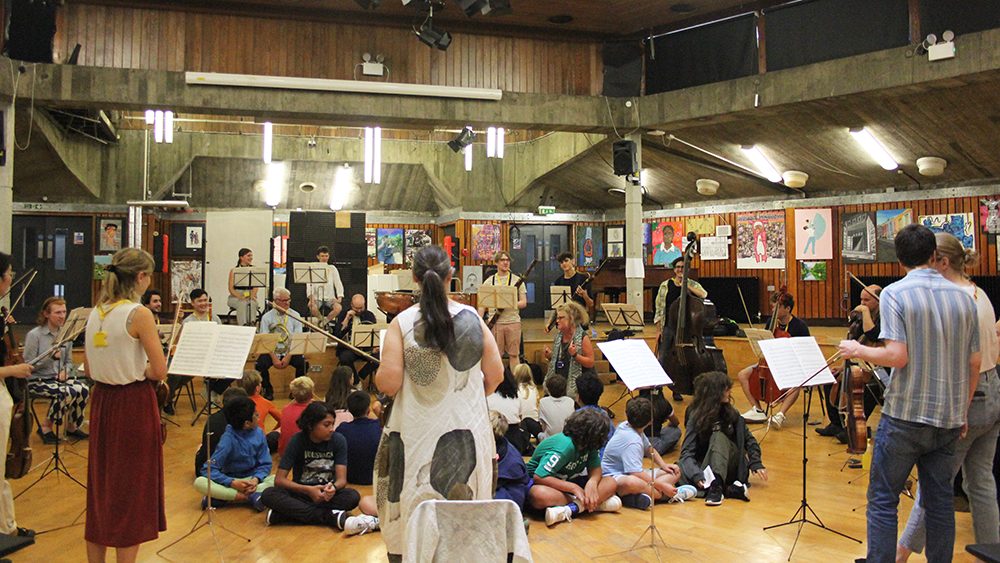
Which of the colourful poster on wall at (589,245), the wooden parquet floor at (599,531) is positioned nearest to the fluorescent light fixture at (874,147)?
the colourful poster on wall at (589,245)

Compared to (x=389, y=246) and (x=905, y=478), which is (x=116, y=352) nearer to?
(x=905, y=478)

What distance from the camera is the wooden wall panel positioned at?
9266 mm

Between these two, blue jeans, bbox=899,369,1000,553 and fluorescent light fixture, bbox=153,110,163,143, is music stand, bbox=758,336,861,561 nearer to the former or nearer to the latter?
blue jeans, bbox=899,369,1000,553

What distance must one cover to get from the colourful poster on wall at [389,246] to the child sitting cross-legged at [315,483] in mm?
12360

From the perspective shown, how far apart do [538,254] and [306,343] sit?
9.50m

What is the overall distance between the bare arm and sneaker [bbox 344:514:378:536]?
198 cm

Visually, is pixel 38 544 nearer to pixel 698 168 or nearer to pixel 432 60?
pixel 432 60

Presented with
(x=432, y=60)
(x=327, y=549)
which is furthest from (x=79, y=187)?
(x=327, y=549)

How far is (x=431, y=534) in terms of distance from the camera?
2201 mm

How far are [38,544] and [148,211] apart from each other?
39.8ft

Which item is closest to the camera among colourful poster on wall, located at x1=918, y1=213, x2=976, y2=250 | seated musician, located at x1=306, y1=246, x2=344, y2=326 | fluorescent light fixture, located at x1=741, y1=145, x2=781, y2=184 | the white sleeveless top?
the white sleeveless top

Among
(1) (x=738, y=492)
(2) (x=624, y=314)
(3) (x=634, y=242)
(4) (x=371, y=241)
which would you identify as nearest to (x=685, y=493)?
(1) (x=738, y=492)

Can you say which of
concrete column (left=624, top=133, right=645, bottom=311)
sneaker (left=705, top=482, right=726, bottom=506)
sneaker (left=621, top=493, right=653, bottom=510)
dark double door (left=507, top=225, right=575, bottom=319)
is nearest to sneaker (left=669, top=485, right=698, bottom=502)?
sneaker (left=705, top=482, right=726, bottom=506)

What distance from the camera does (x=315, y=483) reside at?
4.51 metres
